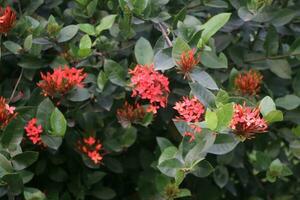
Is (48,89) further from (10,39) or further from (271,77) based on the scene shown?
(271,77)

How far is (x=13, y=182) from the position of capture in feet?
4.87

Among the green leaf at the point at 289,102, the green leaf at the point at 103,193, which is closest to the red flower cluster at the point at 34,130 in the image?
the green leaf at the point at 103,193

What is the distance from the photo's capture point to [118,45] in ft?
6.23

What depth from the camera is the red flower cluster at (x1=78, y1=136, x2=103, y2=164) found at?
1761 mm

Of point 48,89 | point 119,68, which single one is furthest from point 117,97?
point 48,89

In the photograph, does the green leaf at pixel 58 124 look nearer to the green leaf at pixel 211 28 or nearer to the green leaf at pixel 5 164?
the green leaf at pixel 5 164

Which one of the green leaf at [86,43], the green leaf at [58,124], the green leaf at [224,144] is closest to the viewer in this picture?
the green leaf at [224,144]

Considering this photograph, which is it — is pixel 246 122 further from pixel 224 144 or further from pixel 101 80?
pixel 101 80

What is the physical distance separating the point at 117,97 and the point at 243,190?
1.02 m

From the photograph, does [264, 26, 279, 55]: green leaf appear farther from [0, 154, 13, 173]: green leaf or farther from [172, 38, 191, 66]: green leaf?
[0, 154, 13, 173]: green leaf

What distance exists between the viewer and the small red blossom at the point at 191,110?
136cm

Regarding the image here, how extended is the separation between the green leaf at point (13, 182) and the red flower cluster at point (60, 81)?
273 mm

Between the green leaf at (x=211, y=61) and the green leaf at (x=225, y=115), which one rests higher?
the green leaf at (x=225, y=115)

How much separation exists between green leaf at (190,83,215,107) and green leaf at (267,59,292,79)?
62 cm
